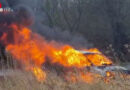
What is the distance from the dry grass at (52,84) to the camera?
632 cm

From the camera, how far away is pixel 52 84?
6.49 metres

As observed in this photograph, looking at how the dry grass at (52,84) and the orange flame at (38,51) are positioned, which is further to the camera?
the orange flame at (38,51)

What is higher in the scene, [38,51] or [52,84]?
[52,84]

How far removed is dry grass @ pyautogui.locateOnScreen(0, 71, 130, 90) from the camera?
632 cm

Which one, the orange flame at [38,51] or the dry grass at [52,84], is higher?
the dry grass at [52,84]

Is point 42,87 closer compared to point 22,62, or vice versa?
point 42,87

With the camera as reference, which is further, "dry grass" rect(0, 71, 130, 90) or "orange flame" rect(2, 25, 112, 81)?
"orange flame" rect(2, 25, 112, 81)

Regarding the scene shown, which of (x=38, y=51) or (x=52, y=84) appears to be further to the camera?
(x=38, y=51)

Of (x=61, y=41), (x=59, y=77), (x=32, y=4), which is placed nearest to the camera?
(x=59, y=77)

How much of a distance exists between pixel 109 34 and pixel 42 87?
27.2 meters

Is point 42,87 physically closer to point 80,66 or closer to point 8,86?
point 8,86

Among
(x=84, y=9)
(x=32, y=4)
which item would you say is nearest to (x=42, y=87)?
(x=32, y=4)

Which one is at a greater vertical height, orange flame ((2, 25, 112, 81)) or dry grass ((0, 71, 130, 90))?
dry grass ((0, 71, 130, 90))

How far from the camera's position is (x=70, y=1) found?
3409cm
